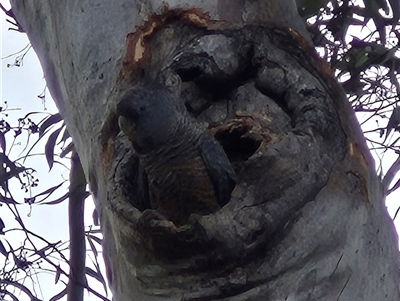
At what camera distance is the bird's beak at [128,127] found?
86 centimetres

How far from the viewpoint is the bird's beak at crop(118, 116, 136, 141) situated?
856 millimetres

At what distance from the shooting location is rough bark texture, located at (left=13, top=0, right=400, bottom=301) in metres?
0.78

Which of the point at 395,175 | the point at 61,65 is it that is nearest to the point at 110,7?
the point at 61,65

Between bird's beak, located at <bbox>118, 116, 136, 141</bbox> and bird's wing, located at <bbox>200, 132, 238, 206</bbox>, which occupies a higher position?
bird's beak, located at <bbox>118, 116, 136, 141</bbox>

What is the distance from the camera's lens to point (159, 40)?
97 cm

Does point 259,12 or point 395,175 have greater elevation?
point 395,175

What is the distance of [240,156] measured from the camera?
0.92 metres

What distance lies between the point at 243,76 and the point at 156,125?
13cm

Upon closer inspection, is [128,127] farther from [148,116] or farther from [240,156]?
[240,156]

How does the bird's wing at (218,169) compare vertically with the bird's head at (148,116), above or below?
below

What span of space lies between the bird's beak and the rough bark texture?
0.14 feet

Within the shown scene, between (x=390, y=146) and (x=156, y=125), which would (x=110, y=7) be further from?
(x=390, y=146)

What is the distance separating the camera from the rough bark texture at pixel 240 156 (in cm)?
78

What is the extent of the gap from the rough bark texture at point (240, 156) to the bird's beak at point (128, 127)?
0.04m
